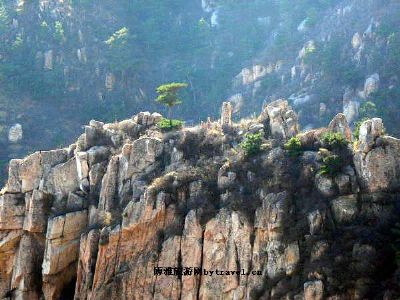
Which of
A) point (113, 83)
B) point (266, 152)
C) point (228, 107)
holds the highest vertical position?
point (113, 83)

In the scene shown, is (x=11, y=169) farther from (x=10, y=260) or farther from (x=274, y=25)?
(x=274, y=25)

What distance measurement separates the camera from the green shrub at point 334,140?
3750 cm

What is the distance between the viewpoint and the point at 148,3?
113 meters

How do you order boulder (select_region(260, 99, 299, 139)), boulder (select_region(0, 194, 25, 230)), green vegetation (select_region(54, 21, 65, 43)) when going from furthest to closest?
1. green vegetation (select_region(54, 21, 65, 43))
2. boulder (select_region(0, 194, 25, 230))
3. boulder (select_region(260, 99, 299, 139))

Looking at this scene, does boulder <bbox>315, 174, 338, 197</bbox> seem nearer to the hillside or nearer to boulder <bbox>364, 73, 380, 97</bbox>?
the hillside

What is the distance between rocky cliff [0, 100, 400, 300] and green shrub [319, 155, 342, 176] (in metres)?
0.09

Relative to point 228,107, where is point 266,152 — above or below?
below

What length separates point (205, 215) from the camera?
37.7m

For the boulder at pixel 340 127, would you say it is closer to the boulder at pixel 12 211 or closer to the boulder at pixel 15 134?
the boulder at pixel 12 211

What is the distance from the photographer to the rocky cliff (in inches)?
1297

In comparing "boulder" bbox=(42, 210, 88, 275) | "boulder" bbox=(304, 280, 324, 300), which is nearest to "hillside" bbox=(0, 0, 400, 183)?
"boulder" bbox=(42, 210, 88, 275)

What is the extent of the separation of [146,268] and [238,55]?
2749 inches

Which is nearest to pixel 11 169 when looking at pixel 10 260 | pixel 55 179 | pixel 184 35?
pixel 55 179

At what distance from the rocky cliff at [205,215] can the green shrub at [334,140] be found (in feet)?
0.27
